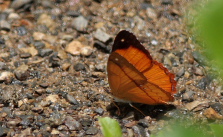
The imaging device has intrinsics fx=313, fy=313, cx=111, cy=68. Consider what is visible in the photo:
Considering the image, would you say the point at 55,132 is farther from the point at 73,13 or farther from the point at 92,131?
the point at 73,13

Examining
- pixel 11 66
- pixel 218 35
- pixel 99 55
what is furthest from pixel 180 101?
pixel 218 35

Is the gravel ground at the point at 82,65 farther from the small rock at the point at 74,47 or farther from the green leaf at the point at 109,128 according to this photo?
the green leaf at the point at 109,128

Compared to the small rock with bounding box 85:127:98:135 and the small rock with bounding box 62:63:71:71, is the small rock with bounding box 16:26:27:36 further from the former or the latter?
the small rock with bounding box 85:127:98:135

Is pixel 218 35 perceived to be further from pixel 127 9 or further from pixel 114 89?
pixel 127 9

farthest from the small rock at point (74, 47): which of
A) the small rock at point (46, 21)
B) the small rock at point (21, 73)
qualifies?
the small rock at point (21, 73)

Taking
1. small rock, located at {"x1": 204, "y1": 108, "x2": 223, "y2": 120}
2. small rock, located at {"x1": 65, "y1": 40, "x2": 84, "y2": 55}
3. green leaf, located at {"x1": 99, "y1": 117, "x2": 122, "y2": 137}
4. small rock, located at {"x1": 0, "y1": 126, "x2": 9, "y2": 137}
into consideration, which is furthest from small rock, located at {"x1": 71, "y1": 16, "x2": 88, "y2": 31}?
green leaf, located at {"x1": 99, "y1": 117, "x2": 122, "y2": 137}

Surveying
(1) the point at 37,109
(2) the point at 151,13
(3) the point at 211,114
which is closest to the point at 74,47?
(1) the point at 37,109

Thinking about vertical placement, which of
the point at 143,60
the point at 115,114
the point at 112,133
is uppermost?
the point at 112,133
